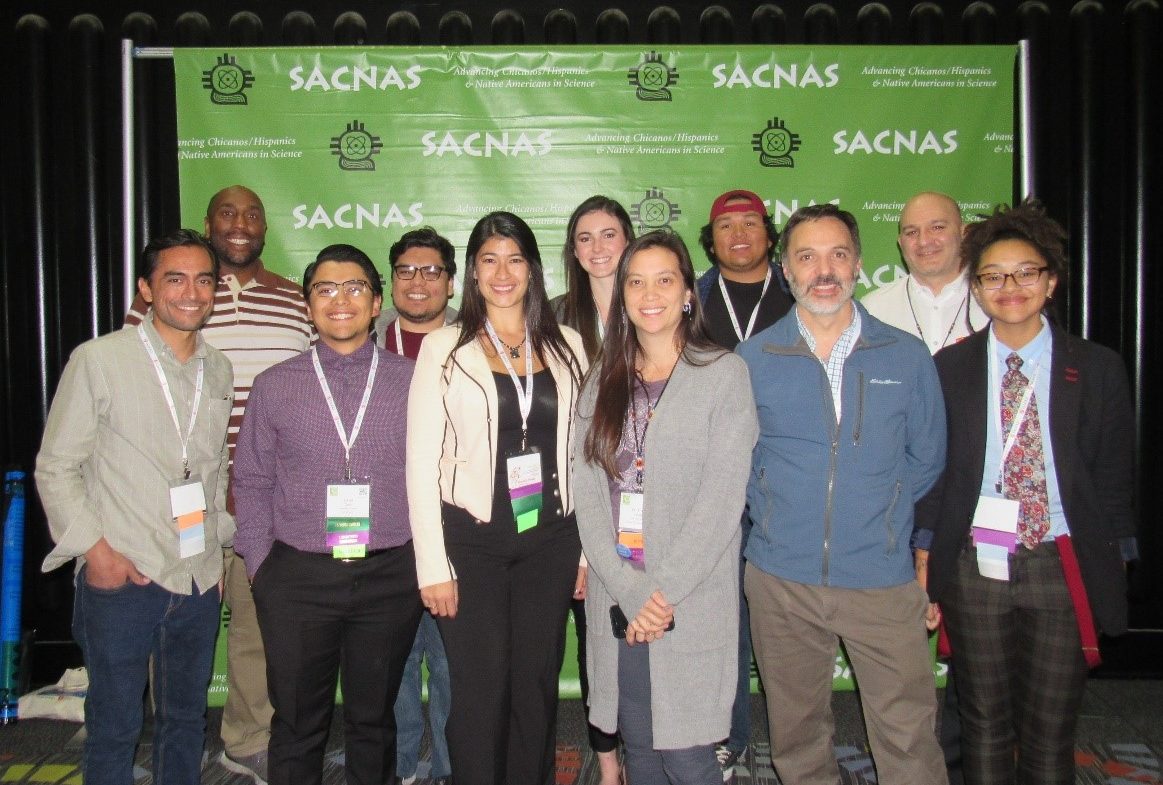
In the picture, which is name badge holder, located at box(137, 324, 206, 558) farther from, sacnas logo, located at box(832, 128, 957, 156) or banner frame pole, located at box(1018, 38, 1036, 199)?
banner frame pole, located at box(1018, 38, 1036, 199)

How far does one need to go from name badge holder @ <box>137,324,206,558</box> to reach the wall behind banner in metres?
1.83

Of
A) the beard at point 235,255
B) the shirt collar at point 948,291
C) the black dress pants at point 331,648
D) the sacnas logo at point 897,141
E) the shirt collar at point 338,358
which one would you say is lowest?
the black dress pants at point 331,648

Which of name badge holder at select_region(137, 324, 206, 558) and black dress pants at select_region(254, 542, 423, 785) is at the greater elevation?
name badge holder at select_region(137, 324, 206, 558)

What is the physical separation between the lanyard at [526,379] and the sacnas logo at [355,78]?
186 cm

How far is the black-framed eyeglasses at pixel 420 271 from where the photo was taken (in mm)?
2996

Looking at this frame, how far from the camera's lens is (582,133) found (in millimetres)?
3727

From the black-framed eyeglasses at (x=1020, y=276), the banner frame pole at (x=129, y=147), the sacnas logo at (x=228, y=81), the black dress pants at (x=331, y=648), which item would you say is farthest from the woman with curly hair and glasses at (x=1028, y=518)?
the banner frame pole at (x=129, y=147)

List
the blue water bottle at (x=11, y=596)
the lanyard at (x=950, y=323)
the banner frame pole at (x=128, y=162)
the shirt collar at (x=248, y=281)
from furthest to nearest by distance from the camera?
the banner frame pole at (x=128, y=162)
the blue water bottle at (x=11, y=596)
the shirt collar at (x=248, y=281)
the lanyard at (x=950, y=323)

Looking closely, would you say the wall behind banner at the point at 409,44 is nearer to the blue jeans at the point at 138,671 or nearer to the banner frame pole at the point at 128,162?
the banner frame pole at the point at 128,162

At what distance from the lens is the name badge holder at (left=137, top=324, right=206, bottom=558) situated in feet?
7.73

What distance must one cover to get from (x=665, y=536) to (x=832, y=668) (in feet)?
2.38

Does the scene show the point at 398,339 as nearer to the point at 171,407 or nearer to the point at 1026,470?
the point at 171,407

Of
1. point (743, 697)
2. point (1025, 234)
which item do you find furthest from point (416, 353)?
point (1025, 234)

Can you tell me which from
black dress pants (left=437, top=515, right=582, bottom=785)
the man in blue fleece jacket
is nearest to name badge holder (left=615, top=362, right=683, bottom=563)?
black dress pants (left=437, top=515, right=582, bottom=785)
